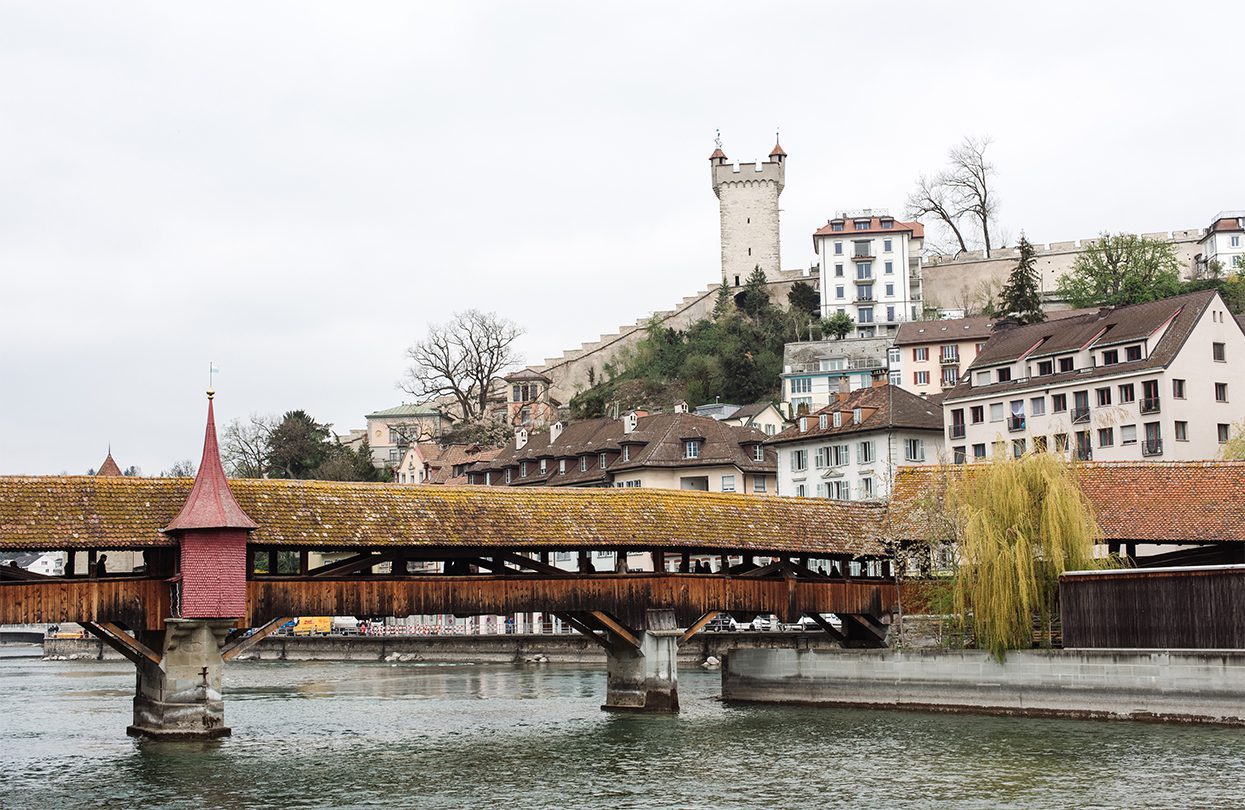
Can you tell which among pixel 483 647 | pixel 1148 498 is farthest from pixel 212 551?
pixel 483 647

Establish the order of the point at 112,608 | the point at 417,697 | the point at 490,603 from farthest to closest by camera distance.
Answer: the point at 417,697 < the point at 490,603 < the point at 112,608

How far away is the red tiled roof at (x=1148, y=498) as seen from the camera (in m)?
34.4

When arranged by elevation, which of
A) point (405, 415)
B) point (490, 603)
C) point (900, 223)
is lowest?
point (490, 603)

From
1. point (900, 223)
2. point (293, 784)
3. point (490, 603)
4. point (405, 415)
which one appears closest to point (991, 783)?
point (293, 784)

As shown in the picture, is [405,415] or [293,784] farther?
[405,415]

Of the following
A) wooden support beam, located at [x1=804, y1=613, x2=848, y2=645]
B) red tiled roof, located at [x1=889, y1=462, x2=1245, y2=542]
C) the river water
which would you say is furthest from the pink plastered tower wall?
red tiled roof, located at [x1=889, y1=462, x2=1245, y2=542]

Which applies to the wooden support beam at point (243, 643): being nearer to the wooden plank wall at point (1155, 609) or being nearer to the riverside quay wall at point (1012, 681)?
the riverside quay wall at point (1012, 681)

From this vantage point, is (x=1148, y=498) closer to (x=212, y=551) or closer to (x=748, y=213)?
(x=212, y=551)

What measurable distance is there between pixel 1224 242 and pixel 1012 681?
6646 centimetres

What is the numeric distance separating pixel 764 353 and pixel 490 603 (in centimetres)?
6011

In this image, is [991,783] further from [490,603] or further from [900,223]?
[900,223]

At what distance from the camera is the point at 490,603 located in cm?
3159

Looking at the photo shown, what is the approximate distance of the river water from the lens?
2195cm

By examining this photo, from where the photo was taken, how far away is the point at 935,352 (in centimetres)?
8019
